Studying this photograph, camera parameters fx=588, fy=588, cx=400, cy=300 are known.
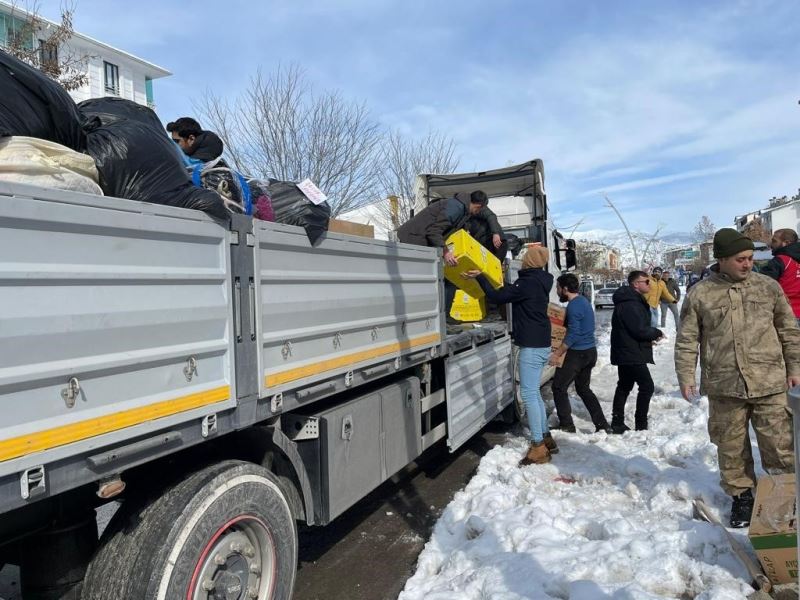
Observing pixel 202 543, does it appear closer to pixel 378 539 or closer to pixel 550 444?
pixel 378 539

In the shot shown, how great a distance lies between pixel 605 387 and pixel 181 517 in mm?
8402

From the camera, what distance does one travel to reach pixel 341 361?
3.50 m

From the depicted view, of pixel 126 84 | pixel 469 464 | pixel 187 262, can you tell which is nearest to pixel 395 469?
pixel 469 464

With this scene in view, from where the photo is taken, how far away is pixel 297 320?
310 cm

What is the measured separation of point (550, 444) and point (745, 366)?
2346mm

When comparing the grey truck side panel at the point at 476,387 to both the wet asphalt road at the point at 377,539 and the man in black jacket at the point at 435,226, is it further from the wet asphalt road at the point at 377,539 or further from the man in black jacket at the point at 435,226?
the man in black jacket at the point at 435,226

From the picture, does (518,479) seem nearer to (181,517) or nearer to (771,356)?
(771,356)

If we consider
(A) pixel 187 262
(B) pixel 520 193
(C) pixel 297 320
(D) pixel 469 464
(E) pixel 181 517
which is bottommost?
(D) pixel 469 464

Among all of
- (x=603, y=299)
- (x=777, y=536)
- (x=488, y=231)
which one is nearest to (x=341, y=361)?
(x=777, y=536)

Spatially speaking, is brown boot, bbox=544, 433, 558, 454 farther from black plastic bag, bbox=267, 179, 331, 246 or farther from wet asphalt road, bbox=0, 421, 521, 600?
black plastic bag, bbox=267, 179, 331, 246

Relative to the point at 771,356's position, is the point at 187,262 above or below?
above

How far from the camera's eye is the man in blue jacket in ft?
21.1

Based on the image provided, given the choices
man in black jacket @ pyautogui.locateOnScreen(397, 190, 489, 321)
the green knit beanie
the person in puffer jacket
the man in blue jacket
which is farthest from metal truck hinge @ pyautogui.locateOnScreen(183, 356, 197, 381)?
the man in blue jacket

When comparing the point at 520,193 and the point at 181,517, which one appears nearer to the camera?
the point at 181,517
